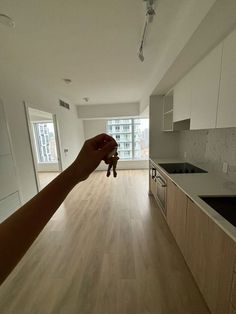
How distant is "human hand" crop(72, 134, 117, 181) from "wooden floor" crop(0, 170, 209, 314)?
1517mm

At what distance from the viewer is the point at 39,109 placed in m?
3.14

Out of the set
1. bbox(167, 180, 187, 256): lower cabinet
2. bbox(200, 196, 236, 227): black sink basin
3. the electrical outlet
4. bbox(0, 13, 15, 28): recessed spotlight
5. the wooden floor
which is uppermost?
bbox(0, 13, 15, 28): recessed spotlight

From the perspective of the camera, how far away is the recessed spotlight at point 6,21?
1.40 m

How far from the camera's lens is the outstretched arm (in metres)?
0.30

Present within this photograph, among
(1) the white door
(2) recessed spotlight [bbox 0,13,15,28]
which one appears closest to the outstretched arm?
(2) recessed spotlight [bbox 0,13,15,28]

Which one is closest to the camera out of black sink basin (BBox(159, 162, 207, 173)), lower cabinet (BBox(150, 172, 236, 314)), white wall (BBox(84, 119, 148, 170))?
lower cabinet (BBox(150, 172, 236, 314))

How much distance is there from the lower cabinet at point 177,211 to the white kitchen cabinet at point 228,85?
2.64 ft

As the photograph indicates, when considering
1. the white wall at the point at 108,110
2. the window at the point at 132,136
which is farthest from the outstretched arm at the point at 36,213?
the window at the point at 132,136

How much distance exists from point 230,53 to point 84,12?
1.29 metres

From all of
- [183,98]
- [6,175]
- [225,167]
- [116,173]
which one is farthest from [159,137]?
[116,173]

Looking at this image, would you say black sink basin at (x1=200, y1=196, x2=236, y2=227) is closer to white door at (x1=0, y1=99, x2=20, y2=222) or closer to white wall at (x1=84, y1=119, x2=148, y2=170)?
white door at (x1=0, y1=99, x2=20, y2=222)

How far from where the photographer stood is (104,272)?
167 cm

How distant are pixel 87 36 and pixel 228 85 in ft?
5.02

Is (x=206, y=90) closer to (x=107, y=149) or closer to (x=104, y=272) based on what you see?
(x=107, y=149)
